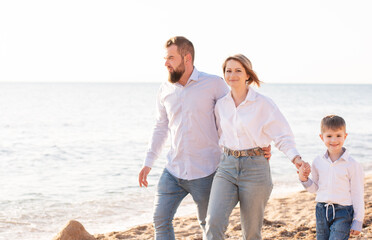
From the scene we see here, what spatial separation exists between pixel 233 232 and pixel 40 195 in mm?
5225

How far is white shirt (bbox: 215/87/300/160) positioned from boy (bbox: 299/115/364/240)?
29 cm

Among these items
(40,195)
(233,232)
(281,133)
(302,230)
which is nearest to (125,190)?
(40,195)

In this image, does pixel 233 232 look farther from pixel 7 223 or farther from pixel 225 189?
pixel 7 223

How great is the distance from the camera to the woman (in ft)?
12.5

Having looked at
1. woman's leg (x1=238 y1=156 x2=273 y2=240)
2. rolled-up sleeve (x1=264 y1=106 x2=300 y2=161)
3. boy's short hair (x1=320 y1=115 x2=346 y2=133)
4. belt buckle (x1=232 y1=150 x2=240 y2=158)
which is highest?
boy's short hair (x1=320 y1=115 x2=346 y2=133)

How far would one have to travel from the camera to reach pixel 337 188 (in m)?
3.74

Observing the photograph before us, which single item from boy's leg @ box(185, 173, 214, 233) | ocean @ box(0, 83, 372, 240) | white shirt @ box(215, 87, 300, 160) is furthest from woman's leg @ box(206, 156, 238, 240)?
ocean @ box(0, 83, 372, 240)

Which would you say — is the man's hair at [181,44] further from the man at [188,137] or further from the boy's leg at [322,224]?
the boy's leg at [322,224]

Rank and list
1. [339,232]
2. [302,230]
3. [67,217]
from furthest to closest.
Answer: [67,217] → [302,230] → [339,232]

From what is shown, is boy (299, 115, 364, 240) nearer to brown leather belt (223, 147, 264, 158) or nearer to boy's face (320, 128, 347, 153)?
boy's face (320, 128, 347, 153)

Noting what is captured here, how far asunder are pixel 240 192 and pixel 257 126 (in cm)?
55

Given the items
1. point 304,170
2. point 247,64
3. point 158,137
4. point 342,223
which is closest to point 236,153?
point 304,170

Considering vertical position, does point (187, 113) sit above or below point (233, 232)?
above

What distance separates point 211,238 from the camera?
12.5 ft
